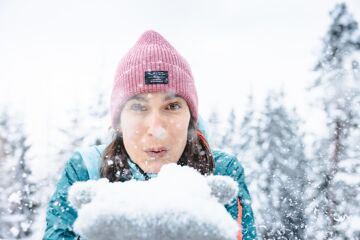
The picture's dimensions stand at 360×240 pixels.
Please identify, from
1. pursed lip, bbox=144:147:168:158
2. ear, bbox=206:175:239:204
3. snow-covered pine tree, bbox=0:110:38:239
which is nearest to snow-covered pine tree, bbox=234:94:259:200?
snow-covered pine tree, bbox=0:110:38:239

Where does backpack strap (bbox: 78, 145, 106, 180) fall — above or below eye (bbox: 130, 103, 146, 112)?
below

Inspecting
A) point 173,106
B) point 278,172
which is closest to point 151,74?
point 173,106

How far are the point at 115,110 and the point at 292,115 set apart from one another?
2573 centimetres

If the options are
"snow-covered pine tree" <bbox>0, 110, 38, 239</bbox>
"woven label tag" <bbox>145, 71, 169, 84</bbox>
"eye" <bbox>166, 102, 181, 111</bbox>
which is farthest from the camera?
"snow-covered pine tree" <bbox>0, 110, 38, 239</bbox>

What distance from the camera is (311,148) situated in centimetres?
1716

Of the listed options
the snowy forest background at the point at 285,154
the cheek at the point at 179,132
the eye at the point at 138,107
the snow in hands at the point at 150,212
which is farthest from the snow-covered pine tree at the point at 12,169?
the snow in hands at the point at 150,212

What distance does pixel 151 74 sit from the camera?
2.81 meters

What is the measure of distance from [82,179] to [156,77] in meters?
0.95

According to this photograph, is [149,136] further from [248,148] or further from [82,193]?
[248,148]

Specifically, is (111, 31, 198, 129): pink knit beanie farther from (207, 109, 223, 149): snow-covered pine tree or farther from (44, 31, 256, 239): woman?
(207, 109, 223, 149): snow-covered pine tree

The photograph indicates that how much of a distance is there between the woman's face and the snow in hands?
3.16 ft

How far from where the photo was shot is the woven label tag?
2711mm

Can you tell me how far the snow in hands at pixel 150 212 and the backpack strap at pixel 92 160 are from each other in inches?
58.6

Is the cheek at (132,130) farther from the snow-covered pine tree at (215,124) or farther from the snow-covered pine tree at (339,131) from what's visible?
the snow-covered pine tree at (215,124)
